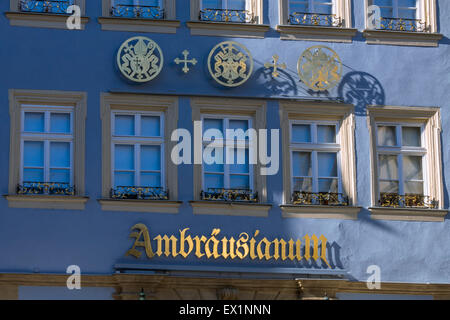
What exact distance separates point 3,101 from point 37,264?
234 cm

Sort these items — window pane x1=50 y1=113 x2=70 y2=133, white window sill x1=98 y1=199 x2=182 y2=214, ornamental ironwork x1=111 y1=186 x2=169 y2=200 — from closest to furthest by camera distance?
white window sill x1=98 y1=199 x2=182 y2=214 → ornamental ironwork x1=111 y1=186 x2=169 y2=200 → window pane x1=50 y1=113 x2=70 y2=133

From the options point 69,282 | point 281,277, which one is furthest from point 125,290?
point 281,277

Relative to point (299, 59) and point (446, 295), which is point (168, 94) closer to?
point (299, 59)

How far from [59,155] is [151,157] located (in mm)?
1286

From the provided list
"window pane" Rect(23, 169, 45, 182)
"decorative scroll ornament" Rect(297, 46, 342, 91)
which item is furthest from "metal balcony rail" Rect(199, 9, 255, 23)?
"window pane" Rect(23, 169, 45, 182)

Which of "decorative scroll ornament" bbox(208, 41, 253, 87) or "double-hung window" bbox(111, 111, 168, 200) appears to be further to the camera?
"decorative scroll ornament" bbox(208, 41, 253, 87)

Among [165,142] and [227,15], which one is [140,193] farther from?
[227,15]

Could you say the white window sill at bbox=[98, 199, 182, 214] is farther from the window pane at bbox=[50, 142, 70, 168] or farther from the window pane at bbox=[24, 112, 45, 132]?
the window pane at bbox=[24, 112, 45, 132]

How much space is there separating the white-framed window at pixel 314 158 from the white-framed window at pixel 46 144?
318 cm

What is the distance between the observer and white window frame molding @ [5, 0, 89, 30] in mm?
18281

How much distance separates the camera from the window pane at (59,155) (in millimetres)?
18078

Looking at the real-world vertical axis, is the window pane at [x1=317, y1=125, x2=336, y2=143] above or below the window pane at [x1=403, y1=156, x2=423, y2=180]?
above

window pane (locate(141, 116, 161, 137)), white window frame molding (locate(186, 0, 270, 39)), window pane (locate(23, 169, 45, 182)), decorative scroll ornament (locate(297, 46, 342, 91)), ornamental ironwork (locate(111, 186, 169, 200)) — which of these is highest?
white window frame molding (locate(186, 0, 270, 39))

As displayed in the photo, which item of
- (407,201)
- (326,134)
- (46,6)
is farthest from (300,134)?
(46,6)
